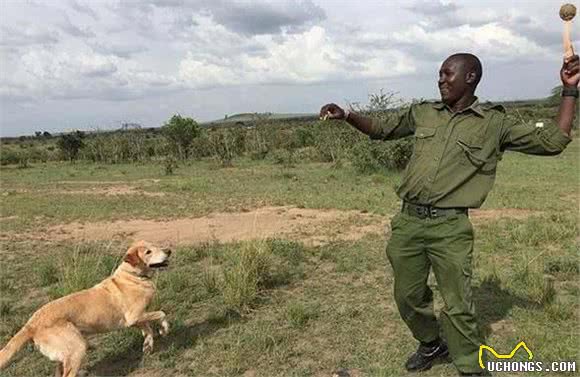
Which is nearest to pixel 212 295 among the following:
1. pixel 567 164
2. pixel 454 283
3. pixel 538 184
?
pixel 454 283

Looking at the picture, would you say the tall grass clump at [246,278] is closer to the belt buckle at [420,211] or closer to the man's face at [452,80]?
the belt buckle at [420,211]

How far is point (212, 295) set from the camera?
18.1ft

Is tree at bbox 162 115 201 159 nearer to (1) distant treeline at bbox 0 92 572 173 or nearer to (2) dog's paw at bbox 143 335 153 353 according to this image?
(1) distant treeline at bbox 0 92 572 173

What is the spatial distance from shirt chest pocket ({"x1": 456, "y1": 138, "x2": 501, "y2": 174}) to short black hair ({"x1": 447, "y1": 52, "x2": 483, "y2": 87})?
1.34 feet

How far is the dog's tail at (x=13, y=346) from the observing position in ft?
11.2

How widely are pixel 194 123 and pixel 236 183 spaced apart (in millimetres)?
17650

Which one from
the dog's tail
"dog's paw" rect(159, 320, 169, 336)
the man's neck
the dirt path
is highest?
the man's neck

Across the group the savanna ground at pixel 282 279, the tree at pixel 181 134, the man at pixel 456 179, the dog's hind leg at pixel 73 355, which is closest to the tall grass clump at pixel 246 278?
the savanna ground at pixel 282 279

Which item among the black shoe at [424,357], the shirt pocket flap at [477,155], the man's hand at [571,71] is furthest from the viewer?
the black shoe at [424,357]

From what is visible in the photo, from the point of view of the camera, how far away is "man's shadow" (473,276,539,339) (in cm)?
464

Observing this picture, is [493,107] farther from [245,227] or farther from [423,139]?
[245,227]

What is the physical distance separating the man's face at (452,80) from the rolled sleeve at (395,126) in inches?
15.2

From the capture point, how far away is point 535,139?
310cm

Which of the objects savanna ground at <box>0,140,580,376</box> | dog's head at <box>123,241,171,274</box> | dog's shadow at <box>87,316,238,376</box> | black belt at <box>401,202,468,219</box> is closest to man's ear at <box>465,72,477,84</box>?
black belt at <box>401,202,468,219</box>
